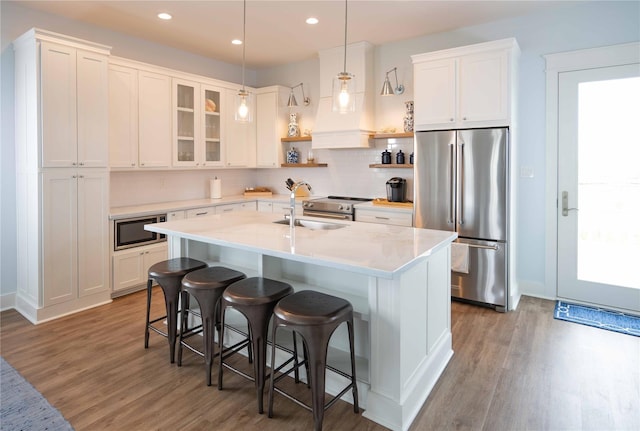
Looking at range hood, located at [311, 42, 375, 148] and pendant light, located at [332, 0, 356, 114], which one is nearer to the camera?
pendant light, located at [332, 0, 356, 114]

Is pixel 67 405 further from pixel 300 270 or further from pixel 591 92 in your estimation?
pixel 591 92

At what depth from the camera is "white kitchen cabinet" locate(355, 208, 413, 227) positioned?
445 cm

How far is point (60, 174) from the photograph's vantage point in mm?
3646

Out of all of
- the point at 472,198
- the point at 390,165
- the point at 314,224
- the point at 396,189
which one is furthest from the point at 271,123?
the point at 472,198

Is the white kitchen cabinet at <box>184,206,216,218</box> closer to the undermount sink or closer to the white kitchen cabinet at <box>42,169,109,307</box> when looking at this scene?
the white kitchen cabinet at <box>42,169,109,307</box>

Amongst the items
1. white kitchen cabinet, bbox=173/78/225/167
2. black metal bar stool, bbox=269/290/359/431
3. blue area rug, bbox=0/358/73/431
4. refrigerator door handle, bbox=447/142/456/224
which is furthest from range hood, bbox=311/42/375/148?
blue area rug, bbox=0/358/73/431

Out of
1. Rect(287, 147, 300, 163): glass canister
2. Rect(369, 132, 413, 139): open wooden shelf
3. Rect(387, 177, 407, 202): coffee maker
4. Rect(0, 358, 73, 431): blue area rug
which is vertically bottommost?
Rect(0, 358, 73, 431): blue area rug

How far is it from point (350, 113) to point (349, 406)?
142 inches

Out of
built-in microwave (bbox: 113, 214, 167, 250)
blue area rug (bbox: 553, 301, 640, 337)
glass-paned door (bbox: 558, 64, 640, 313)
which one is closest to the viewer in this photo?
blue area rug (bbox: 553, 301, 640, 337)

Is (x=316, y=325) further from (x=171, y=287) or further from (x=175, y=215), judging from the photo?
(x=175, y=215)

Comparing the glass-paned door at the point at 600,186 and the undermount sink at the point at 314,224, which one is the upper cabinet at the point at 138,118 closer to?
the undermount sink at the point at 314,224

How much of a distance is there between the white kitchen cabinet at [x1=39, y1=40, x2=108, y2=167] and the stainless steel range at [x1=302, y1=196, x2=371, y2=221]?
2.35 meters

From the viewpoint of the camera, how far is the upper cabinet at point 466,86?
3764 mm

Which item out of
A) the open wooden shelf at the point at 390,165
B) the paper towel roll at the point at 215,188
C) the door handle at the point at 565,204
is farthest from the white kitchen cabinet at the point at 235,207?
the door handle at the point at 565,204
